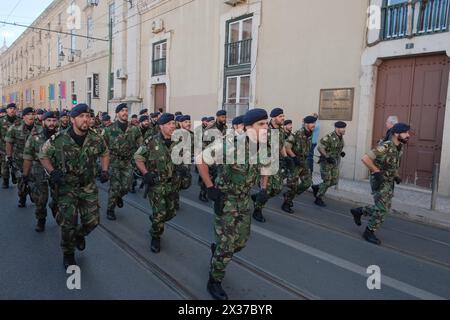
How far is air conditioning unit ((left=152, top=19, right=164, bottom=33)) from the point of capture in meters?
19.9

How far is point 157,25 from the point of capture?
20.0 meters

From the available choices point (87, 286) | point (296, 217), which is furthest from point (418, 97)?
point (87, 286)

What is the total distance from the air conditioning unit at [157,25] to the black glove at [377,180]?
57.8ft

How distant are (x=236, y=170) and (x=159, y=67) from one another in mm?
18787

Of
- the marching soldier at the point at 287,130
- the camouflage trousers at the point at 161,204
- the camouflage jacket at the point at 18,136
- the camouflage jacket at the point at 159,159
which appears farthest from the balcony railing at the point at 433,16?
the camouflage jacket at the point at 18,136

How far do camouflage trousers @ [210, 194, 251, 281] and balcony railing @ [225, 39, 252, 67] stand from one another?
1208 centimetres

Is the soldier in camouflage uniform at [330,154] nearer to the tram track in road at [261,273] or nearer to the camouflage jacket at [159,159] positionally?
the tram track in road at [261,273]

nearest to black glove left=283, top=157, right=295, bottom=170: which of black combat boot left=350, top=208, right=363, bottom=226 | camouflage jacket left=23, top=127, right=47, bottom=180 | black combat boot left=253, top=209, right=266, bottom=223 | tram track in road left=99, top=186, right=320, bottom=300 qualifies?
black combat boot left=253, top=209, right=266, bottom=223

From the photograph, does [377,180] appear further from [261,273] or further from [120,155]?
[120,155]

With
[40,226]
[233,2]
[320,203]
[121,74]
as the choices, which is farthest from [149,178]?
[121,74]

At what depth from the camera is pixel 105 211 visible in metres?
6.43

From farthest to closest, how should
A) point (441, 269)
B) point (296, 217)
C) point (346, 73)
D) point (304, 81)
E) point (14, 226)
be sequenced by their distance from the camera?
point (304, 81)
point (346, 73)
point (296, 217)
point (14, 226)
point (441, 269)
